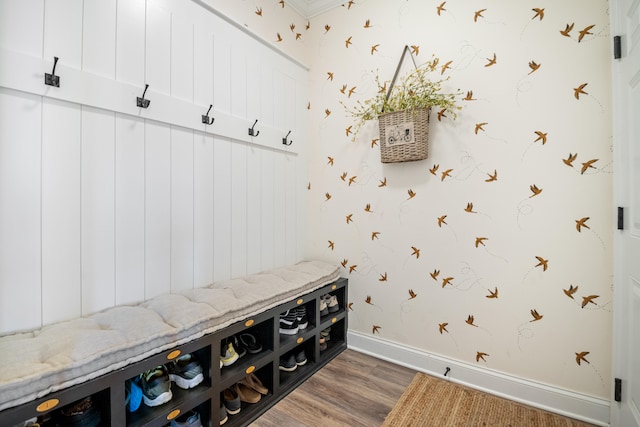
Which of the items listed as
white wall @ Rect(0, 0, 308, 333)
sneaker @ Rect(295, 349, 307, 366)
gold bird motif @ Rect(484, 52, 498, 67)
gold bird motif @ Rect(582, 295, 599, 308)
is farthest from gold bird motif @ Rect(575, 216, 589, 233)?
white wall @ Rect(0, 0, 308, 333)

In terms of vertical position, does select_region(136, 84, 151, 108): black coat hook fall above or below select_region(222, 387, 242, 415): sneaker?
above

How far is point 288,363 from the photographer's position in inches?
69.7

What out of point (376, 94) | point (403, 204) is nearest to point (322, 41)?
point (376, 94)

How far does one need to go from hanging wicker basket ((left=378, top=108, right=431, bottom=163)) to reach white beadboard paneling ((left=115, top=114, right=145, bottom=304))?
4.49ft

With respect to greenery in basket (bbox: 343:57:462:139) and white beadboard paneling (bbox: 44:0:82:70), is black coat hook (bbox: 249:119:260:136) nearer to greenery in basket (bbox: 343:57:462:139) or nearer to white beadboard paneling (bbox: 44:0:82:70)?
greenery in basket (bbox: 343:57:462:139)

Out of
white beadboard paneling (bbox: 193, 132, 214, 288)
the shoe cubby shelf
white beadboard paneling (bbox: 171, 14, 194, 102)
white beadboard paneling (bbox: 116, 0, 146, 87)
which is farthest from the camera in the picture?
white beadboard paneling (bbox: 193, 132, 214, 288)

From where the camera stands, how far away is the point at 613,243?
1.38 meters

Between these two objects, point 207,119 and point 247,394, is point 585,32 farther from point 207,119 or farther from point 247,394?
point 247,394

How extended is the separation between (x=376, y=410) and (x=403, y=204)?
1223 mm

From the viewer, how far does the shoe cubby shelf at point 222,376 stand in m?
0.95

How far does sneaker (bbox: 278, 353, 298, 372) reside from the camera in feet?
5.80

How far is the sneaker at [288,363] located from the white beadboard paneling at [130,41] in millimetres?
1698

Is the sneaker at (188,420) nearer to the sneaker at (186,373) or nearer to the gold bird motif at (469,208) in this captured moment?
the sneaker at (186,373)

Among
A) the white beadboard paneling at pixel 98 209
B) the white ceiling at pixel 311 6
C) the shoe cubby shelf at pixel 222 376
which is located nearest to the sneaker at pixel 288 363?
the shoe cubby shelf at pixel 222 376
